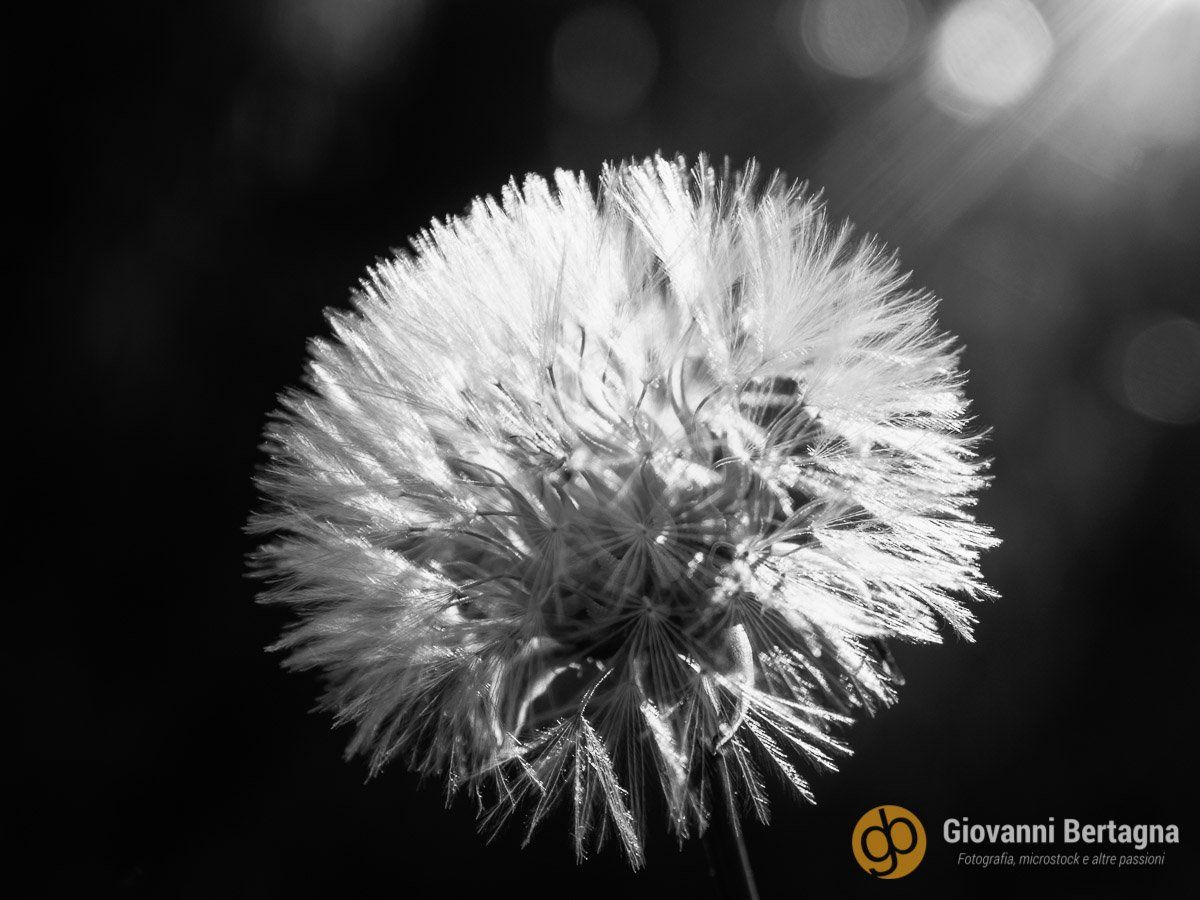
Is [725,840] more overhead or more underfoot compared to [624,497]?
more underfoot

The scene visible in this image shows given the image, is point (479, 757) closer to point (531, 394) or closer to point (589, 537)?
point (589, 537)

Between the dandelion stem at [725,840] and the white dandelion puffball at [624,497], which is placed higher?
the white dandelion puffball at [624,497]

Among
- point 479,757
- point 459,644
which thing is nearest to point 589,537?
point 459,644

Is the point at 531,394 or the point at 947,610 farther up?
the point at 531,394

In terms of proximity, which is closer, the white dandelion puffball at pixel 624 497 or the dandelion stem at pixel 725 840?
the dandelion stem at pixel 725 840

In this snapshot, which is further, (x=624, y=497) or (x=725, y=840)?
(x=624, y=497)
